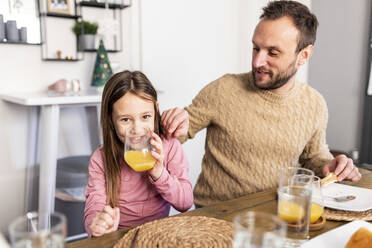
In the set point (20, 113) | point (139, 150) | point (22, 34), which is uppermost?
point (22, 34)

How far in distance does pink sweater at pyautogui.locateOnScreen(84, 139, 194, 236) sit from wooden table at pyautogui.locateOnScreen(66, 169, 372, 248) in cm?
22

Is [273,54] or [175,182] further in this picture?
[273,54]

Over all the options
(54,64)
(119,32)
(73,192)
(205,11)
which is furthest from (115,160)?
(205,11)

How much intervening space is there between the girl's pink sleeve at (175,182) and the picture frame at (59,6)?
161 cm

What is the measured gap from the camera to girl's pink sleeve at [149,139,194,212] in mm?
1088

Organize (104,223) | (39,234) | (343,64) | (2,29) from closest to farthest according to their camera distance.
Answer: (39,234)
(104,223)
(2,29)
(343,64)

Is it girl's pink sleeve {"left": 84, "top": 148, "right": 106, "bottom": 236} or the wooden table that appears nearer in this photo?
the wooden table

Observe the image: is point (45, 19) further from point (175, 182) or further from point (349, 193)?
point (349, 193)

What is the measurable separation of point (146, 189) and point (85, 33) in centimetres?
162

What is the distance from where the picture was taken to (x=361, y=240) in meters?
0.66

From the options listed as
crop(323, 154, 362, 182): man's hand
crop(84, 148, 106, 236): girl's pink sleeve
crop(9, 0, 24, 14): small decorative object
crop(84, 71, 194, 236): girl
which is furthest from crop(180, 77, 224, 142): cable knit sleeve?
crop(9, 0, 24, 14): small decorative object

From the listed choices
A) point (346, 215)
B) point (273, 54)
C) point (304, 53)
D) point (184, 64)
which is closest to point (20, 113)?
point (184, 64)

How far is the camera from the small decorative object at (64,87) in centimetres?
221

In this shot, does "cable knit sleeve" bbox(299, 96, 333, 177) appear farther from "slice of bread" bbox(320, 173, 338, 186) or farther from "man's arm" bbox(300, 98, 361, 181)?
"slice of bread" bbox(320, 173, 338, 186)
